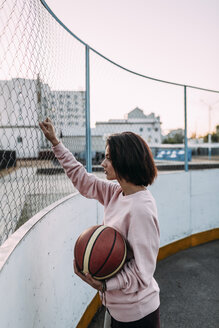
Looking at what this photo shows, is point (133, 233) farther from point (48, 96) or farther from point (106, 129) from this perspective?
point (106, 129)

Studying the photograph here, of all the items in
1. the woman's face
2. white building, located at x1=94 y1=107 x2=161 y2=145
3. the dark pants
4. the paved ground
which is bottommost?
the paved ground

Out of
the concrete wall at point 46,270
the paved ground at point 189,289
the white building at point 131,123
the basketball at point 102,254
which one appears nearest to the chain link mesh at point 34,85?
the concrete wall at point 46,270

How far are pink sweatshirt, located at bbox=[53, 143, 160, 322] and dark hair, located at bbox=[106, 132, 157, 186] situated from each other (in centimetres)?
10

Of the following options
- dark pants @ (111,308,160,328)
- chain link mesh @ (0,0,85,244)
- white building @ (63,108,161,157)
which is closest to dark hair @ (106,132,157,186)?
chain link mesh @ (0,0,85,244)

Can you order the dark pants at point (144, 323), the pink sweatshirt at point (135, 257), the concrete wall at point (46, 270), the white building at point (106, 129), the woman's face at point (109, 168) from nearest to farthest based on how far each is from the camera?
1. the concrete wall at point (46, 270)
2. the pink sweatshirt at point (135, 257)
3. the dark pants at point (144, 323)
4. the woman's face at point (109, 168)
5. the white building at point (106, 129)

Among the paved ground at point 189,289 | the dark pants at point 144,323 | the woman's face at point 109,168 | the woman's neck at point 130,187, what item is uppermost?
the woman's face at point 109,168

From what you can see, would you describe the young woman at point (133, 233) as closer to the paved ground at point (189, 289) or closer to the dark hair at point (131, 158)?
the dark hair at point (131, 158)

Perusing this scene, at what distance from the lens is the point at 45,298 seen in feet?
5.22

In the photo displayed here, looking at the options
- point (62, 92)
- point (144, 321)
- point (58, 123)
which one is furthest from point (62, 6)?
point (144, 321)

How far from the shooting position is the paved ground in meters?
A: 2.65

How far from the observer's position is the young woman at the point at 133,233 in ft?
4.04

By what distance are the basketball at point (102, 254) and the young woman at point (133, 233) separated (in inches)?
1.4

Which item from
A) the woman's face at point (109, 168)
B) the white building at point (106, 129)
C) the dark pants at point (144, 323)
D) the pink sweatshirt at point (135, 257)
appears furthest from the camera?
the white building at point (106, 129)

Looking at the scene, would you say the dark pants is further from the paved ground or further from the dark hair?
the paved ground
